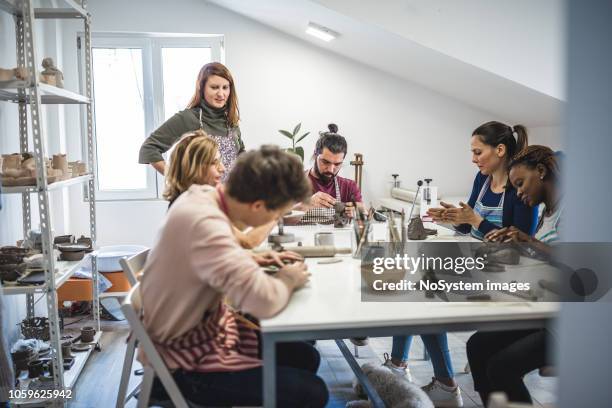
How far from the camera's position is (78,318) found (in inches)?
145

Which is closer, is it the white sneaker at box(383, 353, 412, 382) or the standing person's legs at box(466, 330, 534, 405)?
the standing person's legs at box(466, 330, 534, 405)

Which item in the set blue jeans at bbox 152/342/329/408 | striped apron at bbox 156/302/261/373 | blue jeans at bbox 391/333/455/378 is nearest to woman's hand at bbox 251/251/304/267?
striped apron at bbox 156/302/261/373

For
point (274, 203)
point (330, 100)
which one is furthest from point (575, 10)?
point (330, 100)

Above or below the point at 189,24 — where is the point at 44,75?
below

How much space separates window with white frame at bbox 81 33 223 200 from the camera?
473cm

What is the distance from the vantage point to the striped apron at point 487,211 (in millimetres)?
2382

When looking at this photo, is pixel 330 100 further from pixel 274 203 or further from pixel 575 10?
pixel 575 10

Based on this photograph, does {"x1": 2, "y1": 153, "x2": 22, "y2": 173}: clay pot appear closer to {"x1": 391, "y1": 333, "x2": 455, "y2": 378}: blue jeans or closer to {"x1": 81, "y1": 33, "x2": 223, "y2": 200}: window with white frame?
{"x1": 391, "y1": 333, "x2": 455, "y2": 378}: blue jeans

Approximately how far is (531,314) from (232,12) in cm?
397

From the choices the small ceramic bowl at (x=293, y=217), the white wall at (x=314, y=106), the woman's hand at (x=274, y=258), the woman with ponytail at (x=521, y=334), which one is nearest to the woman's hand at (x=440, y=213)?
the woman with ponytail at (x=521, y=334)

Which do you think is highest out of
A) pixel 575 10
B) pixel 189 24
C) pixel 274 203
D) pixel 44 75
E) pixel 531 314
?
pixel 189 24

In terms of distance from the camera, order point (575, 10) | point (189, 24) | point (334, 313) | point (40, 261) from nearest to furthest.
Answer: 1. point (575, 10)
2. point (334, 313)
3. point (40, 261)
4. point (189, 24)

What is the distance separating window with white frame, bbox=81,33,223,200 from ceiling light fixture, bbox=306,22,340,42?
0.96 meters

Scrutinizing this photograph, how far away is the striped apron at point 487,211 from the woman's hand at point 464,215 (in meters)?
0.09
